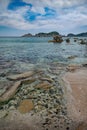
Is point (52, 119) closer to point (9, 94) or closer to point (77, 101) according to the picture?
point (77, 101)

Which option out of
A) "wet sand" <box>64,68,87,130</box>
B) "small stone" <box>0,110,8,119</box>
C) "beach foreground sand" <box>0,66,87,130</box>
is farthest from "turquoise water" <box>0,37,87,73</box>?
"beach foreground sand" <box>0,66,87,130</box>

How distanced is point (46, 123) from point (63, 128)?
2.10ft

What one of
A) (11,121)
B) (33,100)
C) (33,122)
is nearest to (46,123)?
(33,122)

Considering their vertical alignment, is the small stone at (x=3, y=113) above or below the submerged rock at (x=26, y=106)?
below

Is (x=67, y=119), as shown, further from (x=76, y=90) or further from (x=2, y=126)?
(x=76, y=90)

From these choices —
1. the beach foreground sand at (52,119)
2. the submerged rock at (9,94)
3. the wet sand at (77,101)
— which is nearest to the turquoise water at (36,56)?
the submerged rock at (9,94)

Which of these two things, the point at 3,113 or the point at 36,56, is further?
the point at 36,56

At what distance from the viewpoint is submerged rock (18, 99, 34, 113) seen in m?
6.11

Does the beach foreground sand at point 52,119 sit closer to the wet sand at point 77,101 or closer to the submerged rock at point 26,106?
the wet sand at point 77,101

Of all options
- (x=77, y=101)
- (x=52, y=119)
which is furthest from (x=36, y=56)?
(x=52, y=119)

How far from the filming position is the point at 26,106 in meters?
6.37

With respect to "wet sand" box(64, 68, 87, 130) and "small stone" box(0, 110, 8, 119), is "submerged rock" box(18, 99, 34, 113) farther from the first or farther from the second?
"wet sand" box(64, 68, 87, 130)

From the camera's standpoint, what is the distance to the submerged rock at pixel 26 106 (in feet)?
20.0

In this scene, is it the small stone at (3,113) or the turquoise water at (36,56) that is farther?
the turquoise water at (36,56)
